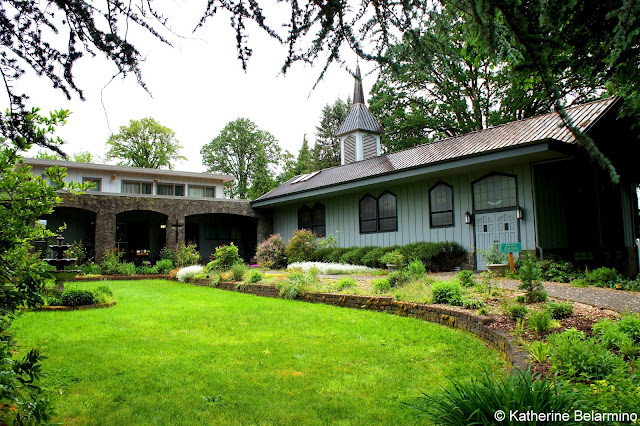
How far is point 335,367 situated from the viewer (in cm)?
405

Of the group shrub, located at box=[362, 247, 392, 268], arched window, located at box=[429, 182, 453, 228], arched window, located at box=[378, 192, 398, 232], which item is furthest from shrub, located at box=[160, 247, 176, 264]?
arched window, located at box=[429, 182, 453, 228]

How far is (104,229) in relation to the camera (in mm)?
16703

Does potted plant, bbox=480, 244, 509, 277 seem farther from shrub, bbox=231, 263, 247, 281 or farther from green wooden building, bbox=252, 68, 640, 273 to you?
shrub, bbox=231, 263, 247, 281

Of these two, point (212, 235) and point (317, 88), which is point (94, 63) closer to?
point (317, 88)

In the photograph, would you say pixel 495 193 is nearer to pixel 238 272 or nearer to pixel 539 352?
pixel 238 272

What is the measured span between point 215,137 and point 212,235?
22.1 meters

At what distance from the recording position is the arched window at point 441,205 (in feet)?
43.0

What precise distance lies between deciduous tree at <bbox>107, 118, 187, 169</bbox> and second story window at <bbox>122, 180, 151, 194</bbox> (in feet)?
53.0

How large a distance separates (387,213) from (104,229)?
10.9 metres

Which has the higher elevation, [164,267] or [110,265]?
[110,265]

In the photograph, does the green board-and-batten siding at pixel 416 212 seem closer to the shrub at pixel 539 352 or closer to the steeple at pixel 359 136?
the steeple at pixel 359 136

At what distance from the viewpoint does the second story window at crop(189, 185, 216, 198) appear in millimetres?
25447

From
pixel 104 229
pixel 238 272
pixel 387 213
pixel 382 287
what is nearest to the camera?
pixel 382 287

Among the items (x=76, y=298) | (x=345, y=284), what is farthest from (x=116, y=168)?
(x=345, y=284)
